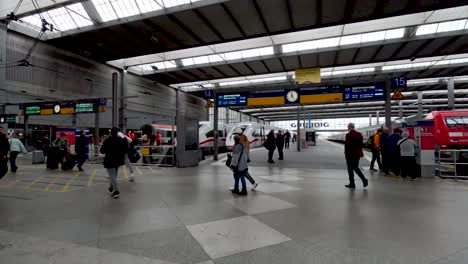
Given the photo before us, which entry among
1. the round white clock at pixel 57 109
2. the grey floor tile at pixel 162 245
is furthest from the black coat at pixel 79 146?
the grey floor tile at pixel 162 245

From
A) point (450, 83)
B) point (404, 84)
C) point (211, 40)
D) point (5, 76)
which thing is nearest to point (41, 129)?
point (5, 76)

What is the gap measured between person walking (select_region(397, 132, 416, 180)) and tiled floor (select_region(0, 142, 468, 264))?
162 cm

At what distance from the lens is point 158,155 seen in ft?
42.1

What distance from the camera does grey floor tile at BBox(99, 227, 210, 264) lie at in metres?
3.00

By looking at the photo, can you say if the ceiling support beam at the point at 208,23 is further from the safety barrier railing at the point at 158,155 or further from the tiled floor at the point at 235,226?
the tiled floor at the point at 235,226

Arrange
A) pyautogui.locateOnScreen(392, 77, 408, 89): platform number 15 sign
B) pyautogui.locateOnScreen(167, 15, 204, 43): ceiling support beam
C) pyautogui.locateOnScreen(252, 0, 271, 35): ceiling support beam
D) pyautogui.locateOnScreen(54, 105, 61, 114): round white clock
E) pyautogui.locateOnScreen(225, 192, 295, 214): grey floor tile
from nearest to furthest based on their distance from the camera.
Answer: pyautogui.locateOnScreen(225, 192, 295, 214): grey floor tile
pyautogui.locateOnScreen(392, 77, 408, 89): platform number 15 sign
pyautogui.locateOnScreen(252, 0, 271, 35): ceiling support beam
pyautogui.locateOnScreen(167, 15, 204, 43): ceiling support beam
pyautogui.locateOnScreen(54, 105, 61, 114): round white clock

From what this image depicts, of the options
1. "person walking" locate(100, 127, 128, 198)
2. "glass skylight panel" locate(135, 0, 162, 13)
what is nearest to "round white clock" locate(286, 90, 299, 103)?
"glass skylight panel" locate(135, 0, 162, 13)

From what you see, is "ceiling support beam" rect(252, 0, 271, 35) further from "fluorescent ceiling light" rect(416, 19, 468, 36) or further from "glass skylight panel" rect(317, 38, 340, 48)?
"fluorescent ceiling light" rect(416, 19, 468, 36)

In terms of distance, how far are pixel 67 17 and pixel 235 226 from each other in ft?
61.7

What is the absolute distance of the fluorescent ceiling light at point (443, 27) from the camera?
16.1m

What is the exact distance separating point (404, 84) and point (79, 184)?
14.9m

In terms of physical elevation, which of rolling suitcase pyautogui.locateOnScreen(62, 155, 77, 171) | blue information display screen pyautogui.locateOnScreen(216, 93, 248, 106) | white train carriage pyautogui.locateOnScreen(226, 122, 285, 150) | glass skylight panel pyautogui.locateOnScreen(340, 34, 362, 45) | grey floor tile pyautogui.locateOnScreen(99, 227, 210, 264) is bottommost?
grey floor tile pyautogui.locateOnScreen(99, 227, 210, 264)

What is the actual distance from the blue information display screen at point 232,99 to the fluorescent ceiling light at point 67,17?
9.45m

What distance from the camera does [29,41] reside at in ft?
62.0
